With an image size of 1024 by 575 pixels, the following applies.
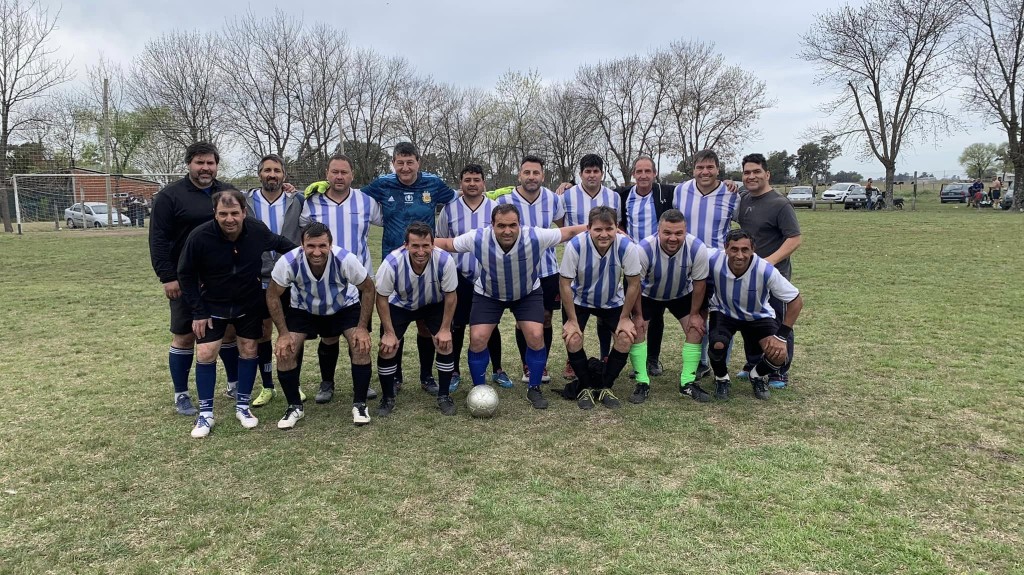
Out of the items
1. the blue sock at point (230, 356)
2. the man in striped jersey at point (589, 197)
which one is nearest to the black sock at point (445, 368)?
the man in striped jersey at point (589, 197)

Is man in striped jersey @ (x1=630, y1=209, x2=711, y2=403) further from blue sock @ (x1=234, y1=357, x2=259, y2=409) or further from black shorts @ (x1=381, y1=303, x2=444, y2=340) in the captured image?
blue sock @ (x1=234, y1=357, x2=259, y2=409)

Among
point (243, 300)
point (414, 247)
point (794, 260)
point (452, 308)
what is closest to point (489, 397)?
point (452, 308)

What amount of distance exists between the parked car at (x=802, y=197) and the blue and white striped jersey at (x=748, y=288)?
32078 mm

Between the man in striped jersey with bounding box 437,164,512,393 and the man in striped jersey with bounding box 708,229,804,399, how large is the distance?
1.77 metres

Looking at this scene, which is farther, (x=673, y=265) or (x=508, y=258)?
(x=673, y=265)

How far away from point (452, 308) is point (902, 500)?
2.91m

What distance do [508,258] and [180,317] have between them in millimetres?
2379

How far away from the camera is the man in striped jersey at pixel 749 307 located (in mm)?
4336

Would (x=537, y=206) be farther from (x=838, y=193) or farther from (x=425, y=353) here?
(x=838, y=193)

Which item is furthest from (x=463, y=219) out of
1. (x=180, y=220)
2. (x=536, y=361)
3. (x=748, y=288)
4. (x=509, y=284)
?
(x=748, y=288)

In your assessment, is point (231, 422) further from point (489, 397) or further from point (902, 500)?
point (902, 500)

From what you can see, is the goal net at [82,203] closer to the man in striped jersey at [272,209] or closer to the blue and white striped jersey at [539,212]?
the man in striped jersey at [272,209]

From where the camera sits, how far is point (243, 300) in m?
3.98

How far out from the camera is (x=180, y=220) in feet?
13.4
